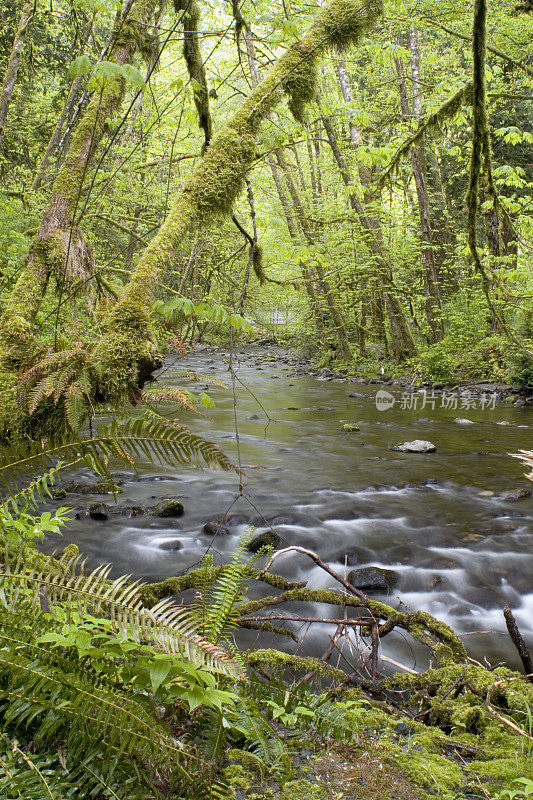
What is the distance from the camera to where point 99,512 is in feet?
20.0

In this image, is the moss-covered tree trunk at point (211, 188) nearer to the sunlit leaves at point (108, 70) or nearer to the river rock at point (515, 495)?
the sunlit leaves at point (108, 70)

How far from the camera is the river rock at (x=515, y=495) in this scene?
707 cm

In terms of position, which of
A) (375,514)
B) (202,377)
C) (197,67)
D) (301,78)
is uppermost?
(197,67)

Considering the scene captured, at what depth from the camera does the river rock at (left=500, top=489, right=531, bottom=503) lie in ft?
23.2

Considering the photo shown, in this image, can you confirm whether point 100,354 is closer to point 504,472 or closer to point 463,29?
point 504,472

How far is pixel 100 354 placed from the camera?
302cm

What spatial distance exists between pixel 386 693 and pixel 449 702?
15.5 inches

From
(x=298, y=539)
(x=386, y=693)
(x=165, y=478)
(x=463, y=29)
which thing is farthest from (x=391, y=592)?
(x=463, y=29)

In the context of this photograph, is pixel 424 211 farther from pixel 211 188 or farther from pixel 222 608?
pixel 222 608

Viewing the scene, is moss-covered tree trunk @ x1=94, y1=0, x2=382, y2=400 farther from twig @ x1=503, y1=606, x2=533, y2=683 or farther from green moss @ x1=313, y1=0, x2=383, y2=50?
twig @ x1=503, y1=606, x2=533, y2=683

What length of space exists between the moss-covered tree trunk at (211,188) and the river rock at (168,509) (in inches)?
134

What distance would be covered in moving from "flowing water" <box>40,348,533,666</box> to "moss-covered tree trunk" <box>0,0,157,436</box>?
1128mm

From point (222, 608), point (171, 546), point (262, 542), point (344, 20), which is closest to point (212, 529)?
point (171, 546)

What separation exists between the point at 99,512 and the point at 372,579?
3332mm
